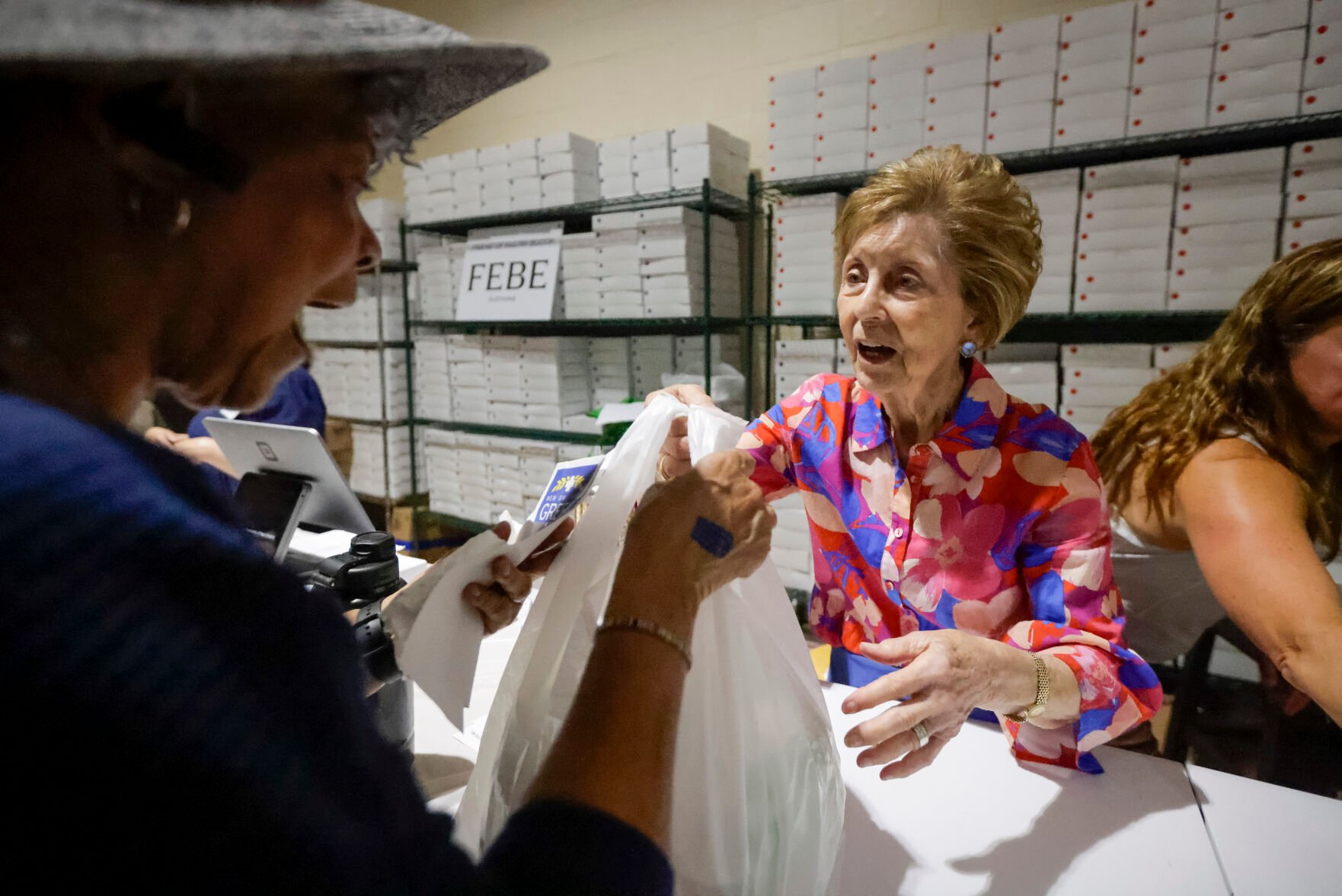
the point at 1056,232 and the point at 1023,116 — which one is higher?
the point at 1023,116

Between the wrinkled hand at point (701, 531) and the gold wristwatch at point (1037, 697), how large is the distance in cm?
42

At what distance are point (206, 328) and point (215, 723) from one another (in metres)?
0.23

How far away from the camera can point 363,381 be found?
3518mm

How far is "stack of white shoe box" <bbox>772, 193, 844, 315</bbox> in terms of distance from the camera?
2.27m

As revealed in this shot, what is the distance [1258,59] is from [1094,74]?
358mm

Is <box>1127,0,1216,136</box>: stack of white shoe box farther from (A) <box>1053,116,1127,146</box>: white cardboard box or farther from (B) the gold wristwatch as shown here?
(B) the gold wristwatch

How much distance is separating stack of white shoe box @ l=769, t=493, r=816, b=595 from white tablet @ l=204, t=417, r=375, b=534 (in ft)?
4.64

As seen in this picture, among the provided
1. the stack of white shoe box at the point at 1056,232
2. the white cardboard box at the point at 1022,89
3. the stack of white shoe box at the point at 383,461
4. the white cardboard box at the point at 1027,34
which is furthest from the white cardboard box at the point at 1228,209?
the stack of white shoe box at the point at 383,461

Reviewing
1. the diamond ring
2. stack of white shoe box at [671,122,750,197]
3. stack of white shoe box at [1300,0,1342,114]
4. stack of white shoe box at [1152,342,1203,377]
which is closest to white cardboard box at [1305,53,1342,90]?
stack of white shoe box at [1300,0,1342,114]

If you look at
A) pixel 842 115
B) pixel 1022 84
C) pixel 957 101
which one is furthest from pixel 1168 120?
pixel 842 115

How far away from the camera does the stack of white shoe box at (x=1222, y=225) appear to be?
5.75 feet

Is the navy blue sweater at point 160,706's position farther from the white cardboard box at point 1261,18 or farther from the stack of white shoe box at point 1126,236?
the white cardboard box at point 1261,18

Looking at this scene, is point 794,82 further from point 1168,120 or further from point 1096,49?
point 1168,120

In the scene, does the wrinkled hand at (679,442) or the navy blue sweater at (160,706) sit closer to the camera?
the navy blue sweater at (160,706)
